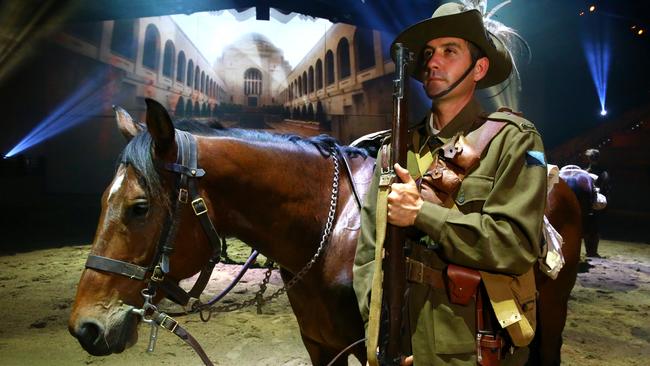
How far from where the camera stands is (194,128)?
1.81 meters

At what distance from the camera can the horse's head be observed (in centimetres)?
142

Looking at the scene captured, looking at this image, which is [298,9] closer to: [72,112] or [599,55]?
[72,112]

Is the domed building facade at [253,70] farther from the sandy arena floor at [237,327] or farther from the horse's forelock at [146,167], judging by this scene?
the horse's forelock at [146,167]

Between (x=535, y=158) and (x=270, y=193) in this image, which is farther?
(x=270, y=193)

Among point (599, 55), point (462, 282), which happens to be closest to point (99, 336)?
point (462, 282)

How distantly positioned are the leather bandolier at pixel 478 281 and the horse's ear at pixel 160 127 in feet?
3.62

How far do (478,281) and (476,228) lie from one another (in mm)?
216

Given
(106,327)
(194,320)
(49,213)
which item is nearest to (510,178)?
(106,327)

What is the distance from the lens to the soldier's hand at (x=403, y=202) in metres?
1.24

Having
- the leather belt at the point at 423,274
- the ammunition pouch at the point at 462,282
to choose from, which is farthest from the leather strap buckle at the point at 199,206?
the ammunition pouch at the point at 462,282

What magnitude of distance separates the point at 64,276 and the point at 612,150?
16.7 m

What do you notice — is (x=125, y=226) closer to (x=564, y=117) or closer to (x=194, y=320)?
(x=194, y=320)

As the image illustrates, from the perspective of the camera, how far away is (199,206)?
5.03 ft

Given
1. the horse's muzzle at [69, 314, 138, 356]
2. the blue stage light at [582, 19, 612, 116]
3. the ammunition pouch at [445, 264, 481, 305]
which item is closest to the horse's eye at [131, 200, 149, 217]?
the horse's muzzle at [69, 314, 138, 356]
